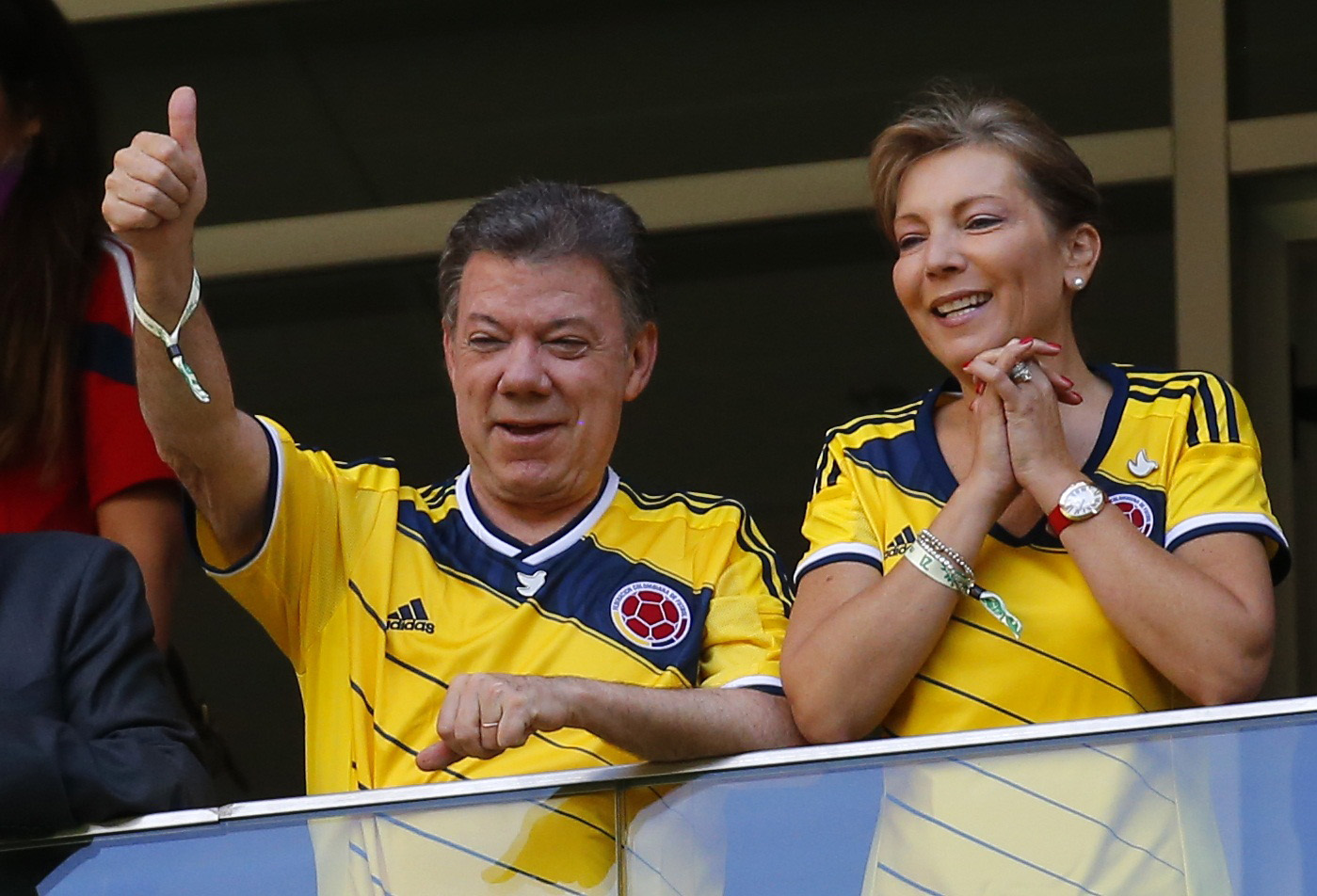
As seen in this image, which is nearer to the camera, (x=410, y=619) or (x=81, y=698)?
(x=81, y=698)

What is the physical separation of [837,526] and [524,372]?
456 millimetres

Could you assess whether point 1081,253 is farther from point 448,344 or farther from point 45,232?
point 45,232

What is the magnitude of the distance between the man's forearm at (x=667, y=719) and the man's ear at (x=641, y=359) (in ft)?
1.89

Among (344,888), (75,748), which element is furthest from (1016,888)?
(75,748)

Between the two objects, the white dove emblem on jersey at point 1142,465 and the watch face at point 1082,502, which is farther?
the white dove emblem on jersey at point 1142,465

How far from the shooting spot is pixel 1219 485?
262 cm

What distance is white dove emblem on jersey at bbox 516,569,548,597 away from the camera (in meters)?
2.79

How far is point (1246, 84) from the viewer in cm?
530

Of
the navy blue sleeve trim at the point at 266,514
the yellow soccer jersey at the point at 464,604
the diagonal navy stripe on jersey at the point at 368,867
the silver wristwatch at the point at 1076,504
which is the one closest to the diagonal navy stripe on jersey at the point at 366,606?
the yellow soccer jersey at the point at 464,604

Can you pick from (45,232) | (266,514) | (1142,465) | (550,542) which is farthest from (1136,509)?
(45,232)

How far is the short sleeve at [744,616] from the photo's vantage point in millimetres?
2701

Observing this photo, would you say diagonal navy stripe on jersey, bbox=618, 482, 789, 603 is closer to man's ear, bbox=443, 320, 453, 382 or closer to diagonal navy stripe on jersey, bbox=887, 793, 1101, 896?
man's ear, bbox=443, 320, 453, 382

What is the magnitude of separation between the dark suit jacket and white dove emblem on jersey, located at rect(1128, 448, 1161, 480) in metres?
1.13

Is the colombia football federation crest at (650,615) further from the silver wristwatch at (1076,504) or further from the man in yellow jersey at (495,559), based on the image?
the silver wristwatch at (1076,504)
